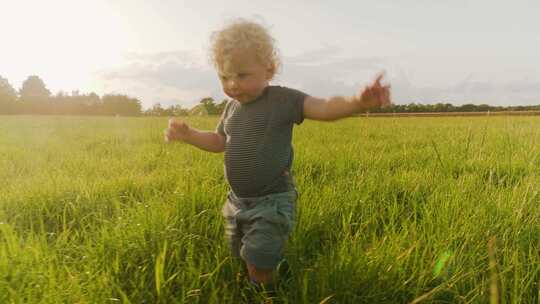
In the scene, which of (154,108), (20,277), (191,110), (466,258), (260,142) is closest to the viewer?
(20,277)

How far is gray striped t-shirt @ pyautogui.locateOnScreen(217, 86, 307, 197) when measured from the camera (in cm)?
183

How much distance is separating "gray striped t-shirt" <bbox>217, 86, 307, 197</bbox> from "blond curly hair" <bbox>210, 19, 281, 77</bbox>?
16 centimetres

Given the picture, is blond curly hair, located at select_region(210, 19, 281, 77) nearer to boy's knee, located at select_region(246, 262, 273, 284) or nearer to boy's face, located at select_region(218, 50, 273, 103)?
boy's face, located at select_region(218, 50, 273, 103)

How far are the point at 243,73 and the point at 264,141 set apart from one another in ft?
1.07

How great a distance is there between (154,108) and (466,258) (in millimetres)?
2024

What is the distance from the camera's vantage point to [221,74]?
1.87m

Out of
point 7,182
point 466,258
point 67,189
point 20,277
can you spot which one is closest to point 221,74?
point 20,277

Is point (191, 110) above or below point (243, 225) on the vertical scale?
above

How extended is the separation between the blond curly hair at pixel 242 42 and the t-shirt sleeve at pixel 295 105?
200 mm

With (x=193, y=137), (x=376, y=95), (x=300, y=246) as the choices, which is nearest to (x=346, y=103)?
(x=376, y=95)

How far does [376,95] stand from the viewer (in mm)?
1461

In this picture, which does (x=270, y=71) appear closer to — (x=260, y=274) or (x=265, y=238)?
(x=265, y=238)

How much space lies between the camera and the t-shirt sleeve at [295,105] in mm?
1808

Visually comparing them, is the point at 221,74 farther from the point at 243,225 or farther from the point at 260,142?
the point at 243,225
